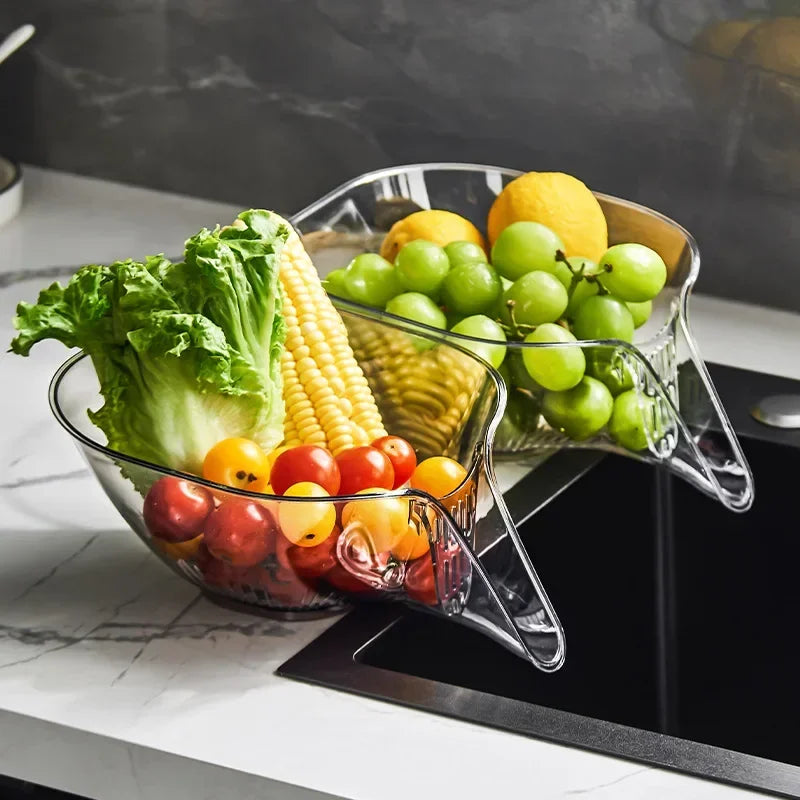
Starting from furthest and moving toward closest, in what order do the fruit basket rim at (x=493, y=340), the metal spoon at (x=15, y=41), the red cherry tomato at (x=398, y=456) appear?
the metal spoon at (x=15, y=41), the fruit basket rim at (x=493, y=340), the red cherry tomato at (x=398, y=456)

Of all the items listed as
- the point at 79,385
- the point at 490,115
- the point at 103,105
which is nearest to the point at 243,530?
the point at 79,385

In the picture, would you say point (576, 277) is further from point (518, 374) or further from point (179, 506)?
point (179, 506)

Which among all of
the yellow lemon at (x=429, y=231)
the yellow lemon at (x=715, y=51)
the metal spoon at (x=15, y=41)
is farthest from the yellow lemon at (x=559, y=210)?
the metal spoon at (x=15, y=41)

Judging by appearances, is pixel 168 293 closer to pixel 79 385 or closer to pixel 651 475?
pixel 79 385

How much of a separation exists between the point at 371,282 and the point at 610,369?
212mm

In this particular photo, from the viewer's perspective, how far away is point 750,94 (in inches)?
50.8

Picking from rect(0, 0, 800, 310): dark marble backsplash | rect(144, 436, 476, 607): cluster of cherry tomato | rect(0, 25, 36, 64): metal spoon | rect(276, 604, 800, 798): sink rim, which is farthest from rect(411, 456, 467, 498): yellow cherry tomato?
rect(0, 25, 36, 64): metal spoon

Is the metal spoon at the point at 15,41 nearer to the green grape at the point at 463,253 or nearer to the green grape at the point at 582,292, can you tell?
the green grape at the point at 463,253

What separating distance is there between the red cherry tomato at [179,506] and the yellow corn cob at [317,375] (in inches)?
5.5

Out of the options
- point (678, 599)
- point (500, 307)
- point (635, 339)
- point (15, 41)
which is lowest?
point (678, 599)

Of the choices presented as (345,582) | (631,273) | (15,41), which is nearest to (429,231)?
(631,273)

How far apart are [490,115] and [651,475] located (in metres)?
0.46

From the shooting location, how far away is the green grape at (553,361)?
3.20ft

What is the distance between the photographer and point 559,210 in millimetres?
1120
